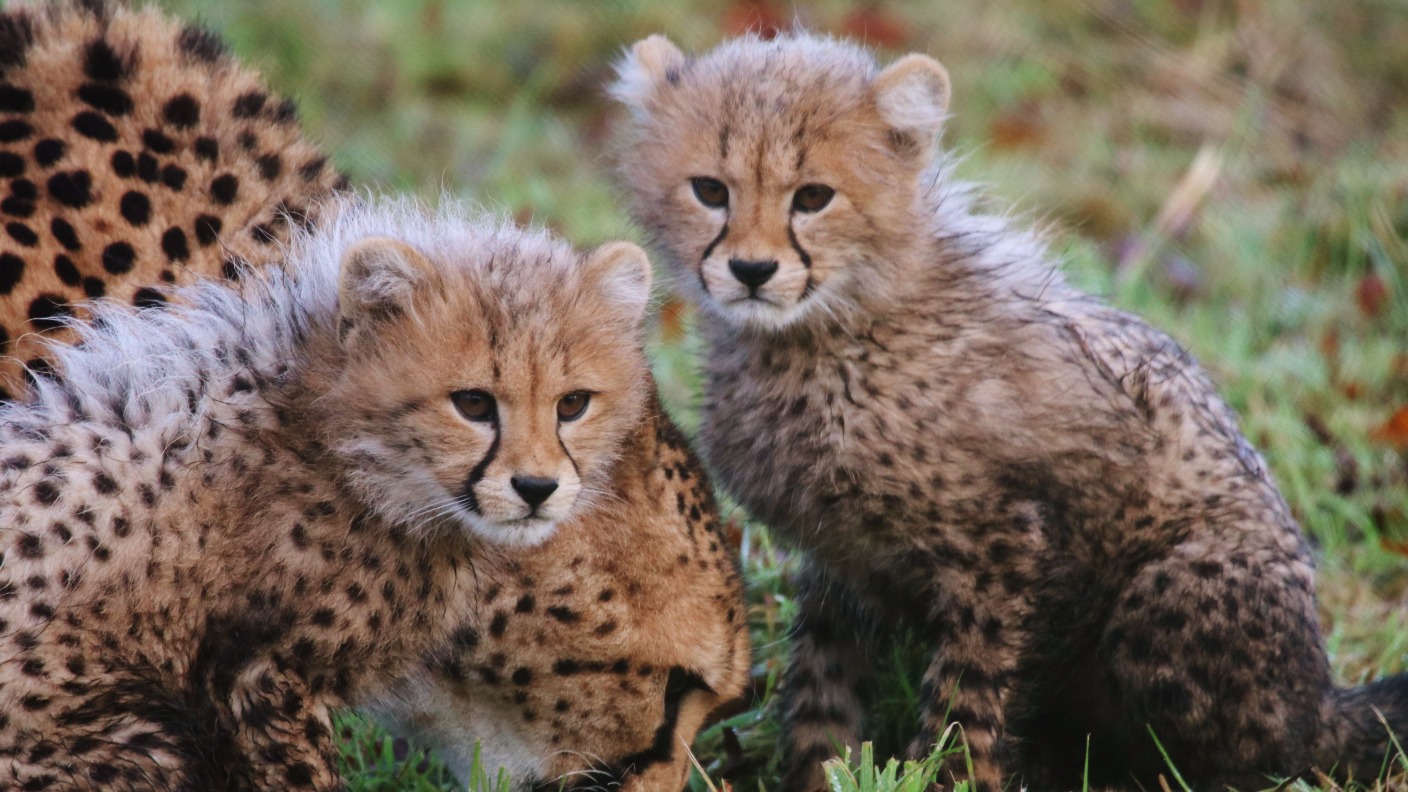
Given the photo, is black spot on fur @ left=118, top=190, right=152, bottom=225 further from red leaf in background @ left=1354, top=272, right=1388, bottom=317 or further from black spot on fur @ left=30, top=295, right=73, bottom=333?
red leaf in background @ left=1354, top=272, right=1388, bottom=317

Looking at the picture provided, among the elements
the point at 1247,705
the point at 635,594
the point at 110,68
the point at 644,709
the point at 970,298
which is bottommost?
the point at 1247,705

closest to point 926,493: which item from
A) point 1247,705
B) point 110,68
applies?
point 1247,705

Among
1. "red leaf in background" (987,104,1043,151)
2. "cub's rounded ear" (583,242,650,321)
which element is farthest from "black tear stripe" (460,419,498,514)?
"red leaf in background" (987,104,1043,151)

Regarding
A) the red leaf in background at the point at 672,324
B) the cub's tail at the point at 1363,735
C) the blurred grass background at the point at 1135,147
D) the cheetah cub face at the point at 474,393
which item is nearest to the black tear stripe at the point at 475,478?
the cheetah cub face at the point at 474,393

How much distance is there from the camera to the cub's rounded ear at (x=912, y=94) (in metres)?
3.78

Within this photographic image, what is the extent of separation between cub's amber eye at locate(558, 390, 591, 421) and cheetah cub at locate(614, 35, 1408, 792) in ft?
2.16

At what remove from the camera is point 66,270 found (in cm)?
349

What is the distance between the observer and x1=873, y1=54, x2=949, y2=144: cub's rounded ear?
378 cm

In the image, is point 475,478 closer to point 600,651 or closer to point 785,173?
point 600,651

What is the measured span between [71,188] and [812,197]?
5.18ft

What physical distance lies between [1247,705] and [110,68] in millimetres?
2826

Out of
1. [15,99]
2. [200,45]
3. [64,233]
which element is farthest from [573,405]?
[15,99]

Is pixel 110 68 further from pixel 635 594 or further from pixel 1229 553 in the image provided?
pixel 1229 553

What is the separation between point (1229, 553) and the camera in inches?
143
